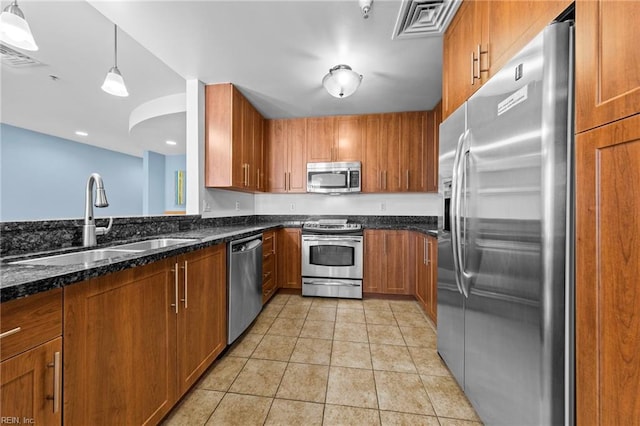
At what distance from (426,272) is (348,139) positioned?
2004 millimetres

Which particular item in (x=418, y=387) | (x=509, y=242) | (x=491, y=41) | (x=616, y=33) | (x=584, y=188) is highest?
(x=491, y=41)

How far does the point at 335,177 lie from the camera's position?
11.1 ft

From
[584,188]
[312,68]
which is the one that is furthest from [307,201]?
[584,188]

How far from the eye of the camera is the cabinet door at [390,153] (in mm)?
3389

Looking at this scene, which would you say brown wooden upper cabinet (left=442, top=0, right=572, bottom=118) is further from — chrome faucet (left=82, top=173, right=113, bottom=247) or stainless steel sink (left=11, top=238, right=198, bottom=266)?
chrome faucet (left=82, top=173, right=113, bottom=247)

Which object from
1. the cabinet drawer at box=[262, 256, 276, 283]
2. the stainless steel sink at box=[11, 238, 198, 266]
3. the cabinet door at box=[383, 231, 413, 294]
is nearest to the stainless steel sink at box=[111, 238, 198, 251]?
the stainless steel sink at box=[11, 238, 198, 266]

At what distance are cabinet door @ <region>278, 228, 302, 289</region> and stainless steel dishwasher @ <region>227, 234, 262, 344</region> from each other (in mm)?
761

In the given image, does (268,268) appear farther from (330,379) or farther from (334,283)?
(330,379)

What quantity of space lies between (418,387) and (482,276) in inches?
35.1

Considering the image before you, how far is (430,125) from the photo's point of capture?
3307mm

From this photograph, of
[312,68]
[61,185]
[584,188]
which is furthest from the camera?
[61,185]

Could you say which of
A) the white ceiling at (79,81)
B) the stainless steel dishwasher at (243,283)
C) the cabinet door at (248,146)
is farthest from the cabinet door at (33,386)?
the cabinet door at (248,146)

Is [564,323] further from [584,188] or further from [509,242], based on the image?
[584,188]

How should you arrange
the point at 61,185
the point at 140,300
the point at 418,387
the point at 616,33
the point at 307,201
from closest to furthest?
the point at 616,33, the point at 140,300, the point at 418,387, the point at 307,201, the point at 61,185
